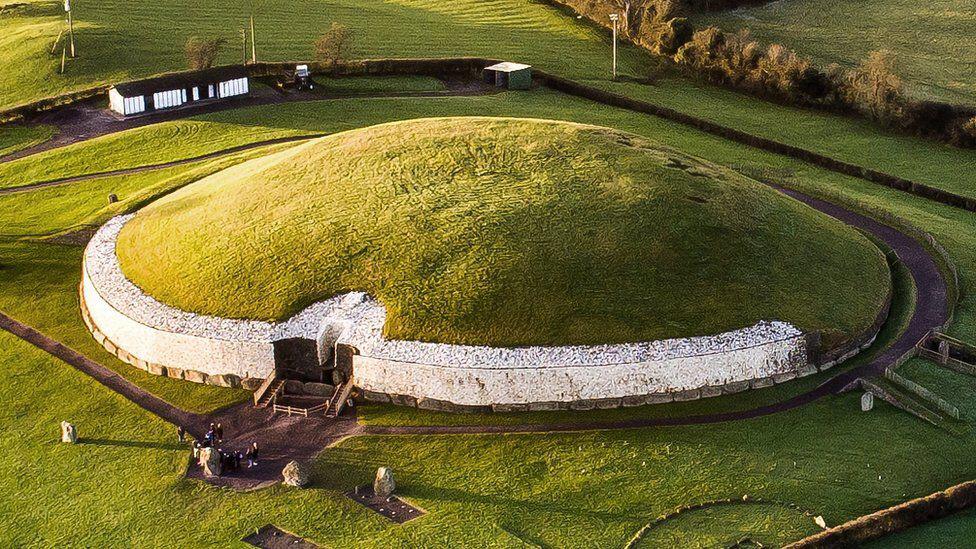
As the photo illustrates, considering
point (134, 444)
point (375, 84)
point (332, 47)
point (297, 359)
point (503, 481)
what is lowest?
point (503, 481)

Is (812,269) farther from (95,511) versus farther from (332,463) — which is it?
(95,511)

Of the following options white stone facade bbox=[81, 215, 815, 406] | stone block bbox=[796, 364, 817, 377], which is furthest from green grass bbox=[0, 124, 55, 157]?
stone block bbox=[796, 364, 817, 377]

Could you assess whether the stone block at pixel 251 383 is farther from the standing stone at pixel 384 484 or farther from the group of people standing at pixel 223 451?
the standing stone at pixel 384 484

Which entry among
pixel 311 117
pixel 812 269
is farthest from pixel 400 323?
pixel 311 117

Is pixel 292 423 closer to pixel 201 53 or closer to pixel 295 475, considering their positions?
pixel 295 475

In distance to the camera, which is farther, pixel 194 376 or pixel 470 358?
pixel 194 376

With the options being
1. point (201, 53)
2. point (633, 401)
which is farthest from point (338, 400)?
point (201, 53)
